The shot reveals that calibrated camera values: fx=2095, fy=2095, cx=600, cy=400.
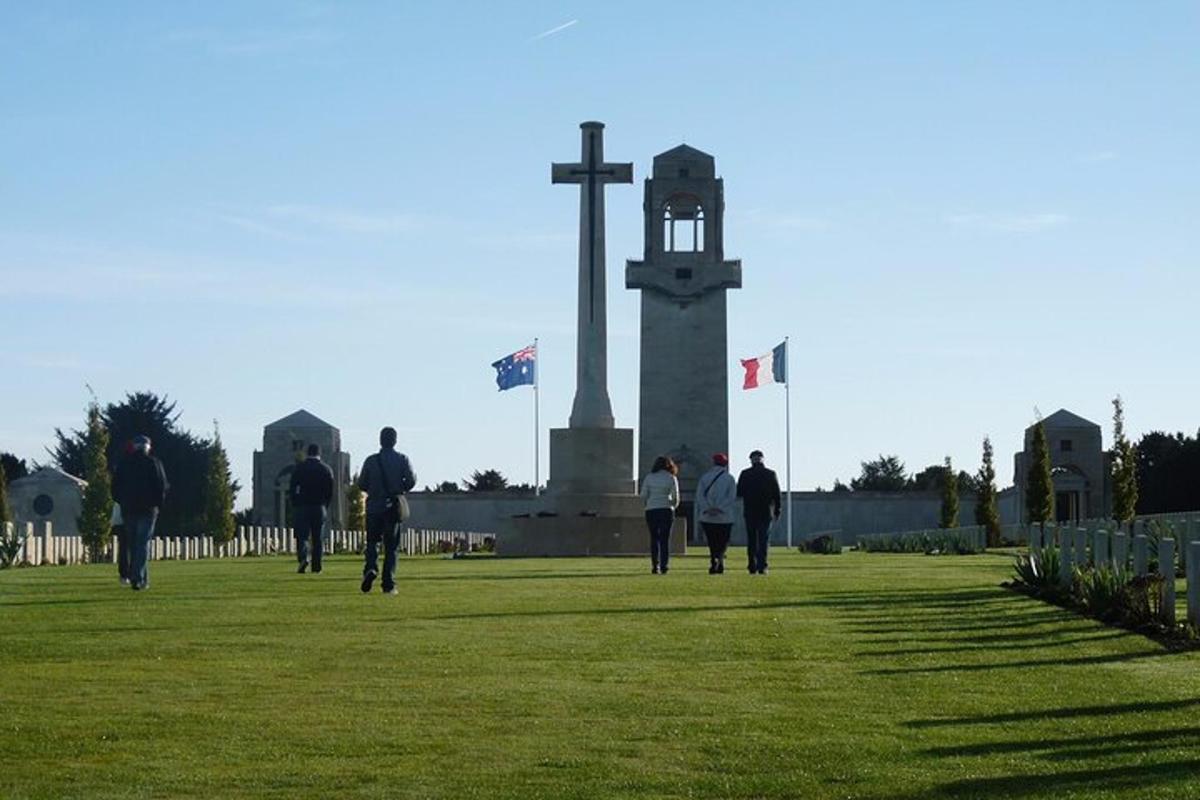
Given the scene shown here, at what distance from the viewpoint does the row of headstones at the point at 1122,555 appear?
13766 mm

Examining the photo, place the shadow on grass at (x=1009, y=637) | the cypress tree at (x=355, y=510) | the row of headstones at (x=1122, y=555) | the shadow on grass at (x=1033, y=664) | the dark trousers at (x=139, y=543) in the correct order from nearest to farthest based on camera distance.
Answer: the shadow on grass at (x=1033, y=664)
the shadow on grass at (x=1009, y=637)
the row of headstones at (x=1122, y=555)
the dark trousers at (x=139, y=543)
the cypress tree at (x=355, y=510)

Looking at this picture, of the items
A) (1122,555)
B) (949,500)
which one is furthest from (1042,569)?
(949,500)

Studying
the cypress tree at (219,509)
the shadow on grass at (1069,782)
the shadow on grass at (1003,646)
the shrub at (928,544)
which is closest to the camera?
the shadow on grass at (1069,782)

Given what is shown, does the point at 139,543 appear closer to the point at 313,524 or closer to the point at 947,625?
the point at 313,524

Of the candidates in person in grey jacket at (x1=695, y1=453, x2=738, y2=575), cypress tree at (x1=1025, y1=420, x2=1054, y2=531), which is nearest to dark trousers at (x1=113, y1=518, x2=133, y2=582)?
person in grey jacket at (x1=695, y1=453, x2=738, y2=575)

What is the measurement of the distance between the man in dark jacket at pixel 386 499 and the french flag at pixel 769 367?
166 feet

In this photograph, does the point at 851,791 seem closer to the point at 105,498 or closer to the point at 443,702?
the point at 443,702

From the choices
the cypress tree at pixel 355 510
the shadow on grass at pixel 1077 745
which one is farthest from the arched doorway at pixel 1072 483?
the shadow on grass at pixel 1077 745

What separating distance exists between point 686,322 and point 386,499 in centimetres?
5776

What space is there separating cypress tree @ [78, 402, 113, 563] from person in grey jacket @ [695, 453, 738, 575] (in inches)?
721

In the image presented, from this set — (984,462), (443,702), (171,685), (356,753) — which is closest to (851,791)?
(356,753)

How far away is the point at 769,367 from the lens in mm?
70000

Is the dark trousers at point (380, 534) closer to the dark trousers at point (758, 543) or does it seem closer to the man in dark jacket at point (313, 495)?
the man in dark jacket at point (313, 495)

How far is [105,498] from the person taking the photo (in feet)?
134
